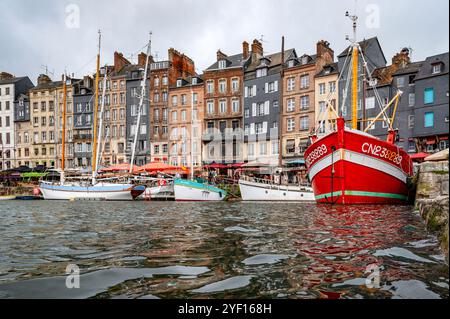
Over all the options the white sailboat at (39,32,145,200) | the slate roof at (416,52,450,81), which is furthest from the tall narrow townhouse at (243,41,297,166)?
the white sailboat at (39,32,145,200)

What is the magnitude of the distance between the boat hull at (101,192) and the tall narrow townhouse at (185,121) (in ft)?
65.2

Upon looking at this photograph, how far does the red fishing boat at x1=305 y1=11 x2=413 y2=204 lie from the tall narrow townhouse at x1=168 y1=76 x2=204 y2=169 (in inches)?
1463

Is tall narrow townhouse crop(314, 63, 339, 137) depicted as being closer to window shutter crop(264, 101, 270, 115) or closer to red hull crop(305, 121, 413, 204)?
window shutter crop(264, 101, 270, 115)

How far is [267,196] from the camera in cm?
3203

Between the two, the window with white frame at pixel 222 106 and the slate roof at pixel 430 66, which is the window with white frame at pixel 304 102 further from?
the slate roof at pixel 430 66

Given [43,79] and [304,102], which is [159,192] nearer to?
[304,102]

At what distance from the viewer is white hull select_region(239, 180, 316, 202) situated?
30656 mm

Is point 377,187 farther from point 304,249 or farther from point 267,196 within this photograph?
point 304,249

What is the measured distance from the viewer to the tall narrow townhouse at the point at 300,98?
161 feet

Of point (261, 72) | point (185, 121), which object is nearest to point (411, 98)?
point (261, 72)

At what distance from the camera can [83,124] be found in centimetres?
6694

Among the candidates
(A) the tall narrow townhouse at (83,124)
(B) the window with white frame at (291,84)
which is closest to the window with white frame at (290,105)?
(B) the window with white frame at (291,84)

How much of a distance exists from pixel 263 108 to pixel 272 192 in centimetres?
2433
